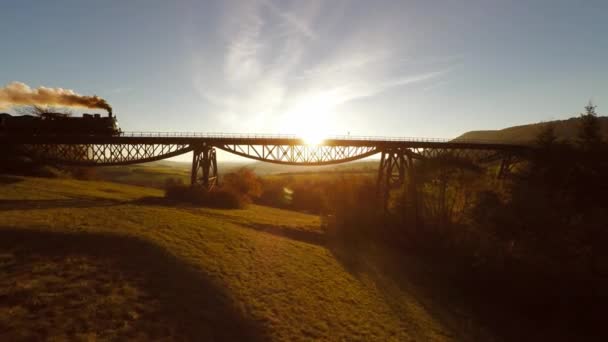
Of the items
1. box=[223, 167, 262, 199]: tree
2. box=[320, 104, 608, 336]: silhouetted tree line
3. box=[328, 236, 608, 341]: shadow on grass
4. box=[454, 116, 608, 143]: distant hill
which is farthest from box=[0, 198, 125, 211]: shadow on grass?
box=[454, 116, 608, 143]: distant hill

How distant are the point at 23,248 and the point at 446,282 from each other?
25746 millimetres

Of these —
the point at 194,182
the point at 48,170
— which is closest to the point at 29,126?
the point at 48,170

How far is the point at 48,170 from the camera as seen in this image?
114 feet

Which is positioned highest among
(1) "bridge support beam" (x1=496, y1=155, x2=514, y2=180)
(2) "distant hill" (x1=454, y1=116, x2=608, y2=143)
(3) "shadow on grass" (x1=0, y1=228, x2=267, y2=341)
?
(2) "distant hill" (x1=454, y1=116, x2=608, y2=143)

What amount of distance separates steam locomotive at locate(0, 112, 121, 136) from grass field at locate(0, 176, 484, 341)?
10269mm

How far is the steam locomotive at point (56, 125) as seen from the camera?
87.4ft

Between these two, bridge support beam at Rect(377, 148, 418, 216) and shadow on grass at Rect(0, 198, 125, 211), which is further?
bridge support beam at Rect(377, 148, 418, 216)

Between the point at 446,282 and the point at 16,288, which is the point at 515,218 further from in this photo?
the point at 16,288

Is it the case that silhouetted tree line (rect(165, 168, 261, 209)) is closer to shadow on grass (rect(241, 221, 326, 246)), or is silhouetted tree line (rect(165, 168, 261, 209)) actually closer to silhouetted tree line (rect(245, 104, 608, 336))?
shadow on grass (rect(241, 221, 326, 246))

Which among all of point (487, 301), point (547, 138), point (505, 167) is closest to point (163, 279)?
point (487, 301)

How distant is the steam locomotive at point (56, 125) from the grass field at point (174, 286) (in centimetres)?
1027

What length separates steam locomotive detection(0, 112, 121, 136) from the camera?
26.6m

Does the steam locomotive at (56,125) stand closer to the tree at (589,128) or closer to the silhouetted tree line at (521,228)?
the silhouetted tree line at (521,228)

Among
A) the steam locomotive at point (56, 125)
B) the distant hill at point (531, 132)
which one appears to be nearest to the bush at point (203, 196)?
the steam locomotive at point (56, 125)
